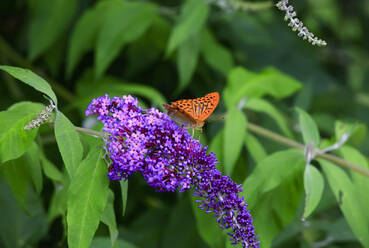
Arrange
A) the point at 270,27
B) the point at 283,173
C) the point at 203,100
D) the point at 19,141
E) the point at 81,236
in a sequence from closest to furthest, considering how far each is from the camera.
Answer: the point at 81,236, the point at 19,141, the point at 203,100, the point at 283,173, the point at 270,27

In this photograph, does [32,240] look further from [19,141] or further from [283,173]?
[283,173]

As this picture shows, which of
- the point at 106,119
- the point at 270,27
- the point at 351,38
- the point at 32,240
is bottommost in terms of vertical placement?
the point at 32,240

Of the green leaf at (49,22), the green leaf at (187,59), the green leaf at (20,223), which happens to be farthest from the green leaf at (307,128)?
the green leaf at (49,22)

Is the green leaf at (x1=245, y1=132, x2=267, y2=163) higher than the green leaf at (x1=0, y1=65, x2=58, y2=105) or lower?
higher

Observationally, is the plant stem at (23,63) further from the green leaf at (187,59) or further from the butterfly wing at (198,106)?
the butterfly wing at (198,106)

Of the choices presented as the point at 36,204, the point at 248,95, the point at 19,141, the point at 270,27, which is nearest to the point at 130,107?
the point at 19,141

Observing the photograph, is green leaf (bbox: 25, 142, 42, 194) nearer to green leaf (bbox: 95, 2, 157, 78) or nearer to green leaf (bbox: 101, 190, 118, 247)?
green leaf (bbox: 101, 190, 118, 247)

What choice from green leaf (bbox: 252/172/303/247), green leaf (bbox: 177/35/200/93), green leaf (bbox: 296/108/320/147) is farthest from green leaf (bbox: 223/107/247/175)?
green leaf (bbox: 177/35/200/93)

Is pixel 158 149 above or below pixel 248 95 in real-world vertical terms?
below
